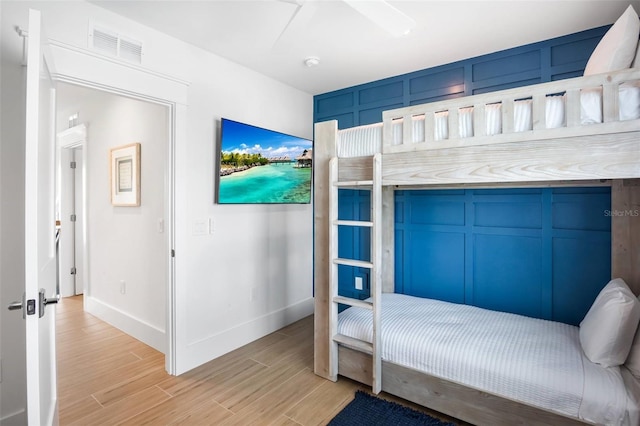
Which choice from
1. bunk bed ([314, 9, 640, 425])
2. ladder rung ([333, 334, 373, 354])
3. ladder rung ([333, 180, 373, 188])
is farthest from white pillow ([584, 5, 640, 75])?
ladder rung ([333, 334, 373, 354])

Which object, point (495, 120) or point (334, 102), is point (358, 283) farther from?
point (495, 120)

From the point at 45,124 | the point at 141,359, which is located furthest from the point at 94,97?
the point at 141,359

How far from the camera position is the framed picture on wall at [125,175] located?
3.15 metres

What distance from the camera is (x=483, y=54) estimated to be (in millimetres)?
2764

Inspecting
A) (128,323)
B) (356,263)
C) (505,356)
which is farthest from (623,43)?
(128,323)

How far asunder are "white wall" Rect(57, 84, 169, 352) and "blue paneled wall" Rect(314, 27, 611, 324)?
2008 mm

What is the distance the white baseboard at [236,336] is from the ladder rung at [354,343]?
110 cm

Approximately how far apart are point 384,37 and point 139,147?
7.89 ft

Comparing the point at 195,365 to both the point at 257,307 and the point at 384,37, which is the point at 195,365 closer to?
the point at 257,307

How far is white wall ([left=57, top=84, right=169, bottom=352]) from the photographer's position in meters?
2.95

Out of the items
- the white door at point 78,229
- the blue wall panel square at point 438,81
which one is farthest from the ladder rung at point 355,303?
the white door at point 78,229

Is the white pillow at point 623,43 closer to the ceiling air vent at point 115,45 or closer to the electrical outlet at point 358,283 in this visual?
the electrical outlet at point 358,283

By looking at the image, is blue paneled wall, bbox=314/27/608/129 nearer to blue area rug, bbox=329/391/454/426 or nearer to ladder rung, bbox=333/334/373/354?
ladder rung, bbox=333/334/373/354

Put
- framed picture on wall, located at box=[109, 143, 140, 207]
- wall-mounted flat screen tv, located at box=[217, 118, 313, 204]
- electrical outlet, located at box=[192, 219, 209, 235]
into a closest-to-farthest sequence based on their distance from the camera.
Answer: electrical outlet, located at box=[192, 219, 209, 235], wall-mounted flat screen tv, located at box=[217, 118, 313, 204], framed picture on wall, located at box=[109, 143, 140, 207]
